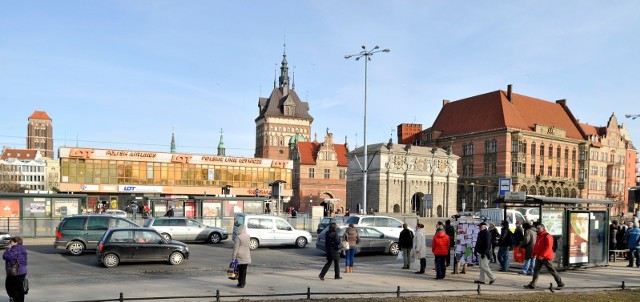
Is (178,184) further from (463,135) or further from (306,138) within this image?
(306,138)

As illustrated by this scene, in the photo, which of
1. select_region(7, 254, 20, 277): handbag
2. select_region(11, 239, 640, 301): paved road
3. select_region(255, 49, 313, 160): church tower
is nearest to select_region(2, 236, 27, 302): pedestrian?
select_region(7, 254, 20, 277): handbag

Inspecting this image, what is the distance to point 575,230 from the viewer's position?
59.5ft

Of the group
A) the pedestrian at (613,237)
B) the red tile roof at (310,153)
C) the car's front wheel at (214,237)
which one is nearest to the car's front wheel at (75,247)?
the car's front wheel at (214,237)

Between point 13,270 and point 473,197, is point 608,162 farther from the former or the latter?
point 13,270

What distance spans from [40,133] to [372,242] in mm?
172545

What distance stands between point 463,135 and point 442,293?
72152 millimetres

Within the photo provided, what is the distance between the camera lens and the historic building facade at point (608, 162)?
9319 centimetres

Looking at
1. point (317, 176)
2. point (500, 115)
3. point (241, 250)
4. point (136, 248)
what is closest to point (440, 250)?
point (241, 250)

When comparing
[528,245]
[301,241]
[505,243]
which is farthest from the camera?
[301,241]

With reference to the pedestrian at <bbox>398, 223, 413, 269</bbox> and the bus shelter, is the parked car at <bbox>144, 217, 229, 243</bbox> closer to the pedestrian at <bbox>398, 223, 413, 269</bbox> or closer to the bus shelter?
the pedestrian at <bbox>398, 223, 413, 269</bbox>

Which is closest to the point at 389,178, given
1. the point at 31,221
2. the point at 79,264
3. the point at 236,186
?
the point at 236,186

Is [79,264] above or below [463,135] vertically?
below

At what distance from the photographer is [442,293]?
13.4 meters

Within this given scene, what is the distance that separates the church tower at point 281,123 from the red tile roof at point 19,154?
73292mm
